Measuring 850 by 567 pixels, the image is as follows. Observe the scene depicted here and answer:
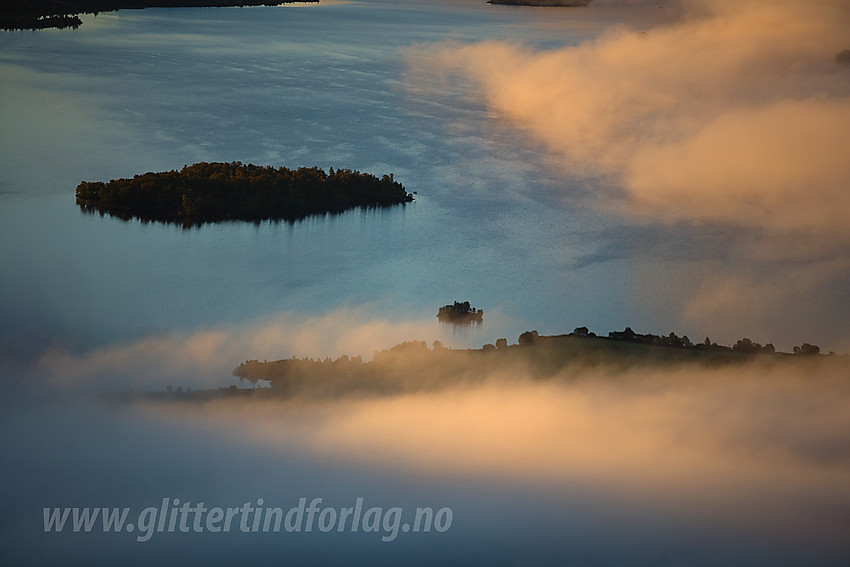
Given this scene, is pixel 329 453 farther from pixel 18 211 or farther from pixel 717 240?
pixel 717 240

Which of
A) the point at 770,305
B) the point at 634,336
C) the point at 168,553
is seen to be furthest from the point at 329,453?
the point at 770,305

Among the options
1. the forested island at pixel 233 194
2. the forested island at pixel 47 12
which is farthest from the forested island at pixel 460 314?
the forested island at pixel 47 12

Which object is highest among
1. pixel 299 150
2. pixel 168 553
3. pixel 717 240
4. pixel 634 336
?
pixel 299 150

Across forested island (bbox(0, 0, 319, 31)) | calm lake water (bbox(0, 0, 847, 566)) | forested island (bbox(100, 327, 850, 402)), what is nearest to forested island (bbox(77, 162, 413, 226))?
calm lake water (bbox(0, 0, 847, 566))

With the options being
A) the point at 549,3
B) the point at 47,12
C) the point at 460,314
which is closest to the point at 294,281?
the point at 460,314

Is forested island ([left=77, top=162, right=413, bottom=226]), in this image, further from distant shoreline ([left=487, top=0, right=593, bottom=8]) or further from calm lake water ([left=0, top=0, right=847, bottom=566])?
distant shoreline ([left=487, top=0, right=593, bottom=8])

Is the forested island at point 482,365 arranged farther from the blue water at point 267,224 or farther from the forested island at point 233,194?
the forested island at point 233,194
